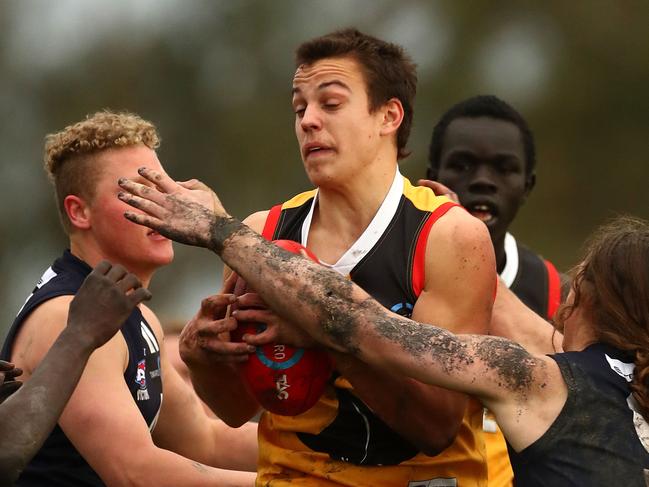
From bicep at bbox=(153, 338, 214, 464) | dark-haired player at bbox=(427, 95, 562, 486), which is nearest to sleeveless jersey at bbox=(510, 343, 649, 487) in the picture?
bicep at bbox=(153, 338, 214, 464)

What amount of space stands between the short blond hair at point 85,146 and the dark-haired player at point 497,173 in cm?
215

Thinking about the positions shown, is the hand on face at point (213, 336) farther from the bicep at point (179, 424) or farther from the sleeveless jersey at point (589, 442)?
the sleeveless jersey at point (589, 442)

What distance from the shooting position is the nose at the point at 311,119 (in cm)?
634

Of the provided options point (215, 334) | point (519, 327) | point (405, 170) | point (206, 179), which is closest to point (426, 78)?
point (405, 170)

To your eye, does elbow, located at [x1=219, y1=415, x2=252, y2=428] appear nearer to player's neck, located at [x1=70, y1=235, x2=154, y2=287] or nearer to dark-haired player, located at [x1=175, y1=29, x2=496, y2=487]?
dark-haired player, located at [x1=175, y1=29, x2=496, y2=487]

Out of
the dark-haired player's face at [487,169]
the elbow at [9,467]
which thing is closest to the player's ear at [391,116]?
the dark-haired player's face at [487,169]

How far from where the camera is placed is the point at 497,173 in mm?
8562

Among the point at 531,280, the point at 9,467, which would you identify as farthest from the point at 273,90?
the point at 9,467

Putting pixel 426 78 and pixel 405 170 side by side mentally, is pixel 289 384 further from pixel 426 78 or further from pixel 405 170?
pixel 426 78

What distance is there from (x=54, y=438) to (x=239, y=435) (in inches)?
48.3

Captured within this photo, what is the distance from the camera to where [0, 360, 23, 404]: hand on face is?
5.75 meters

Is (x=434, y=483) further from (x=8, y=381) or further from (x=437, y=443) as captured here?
(x=8, y=381)

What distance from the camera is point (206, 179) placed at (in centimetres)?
1819

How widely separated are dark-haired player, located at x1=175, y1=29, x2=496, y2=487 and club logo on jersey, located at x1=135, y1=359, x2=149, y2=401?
9.4 inches
